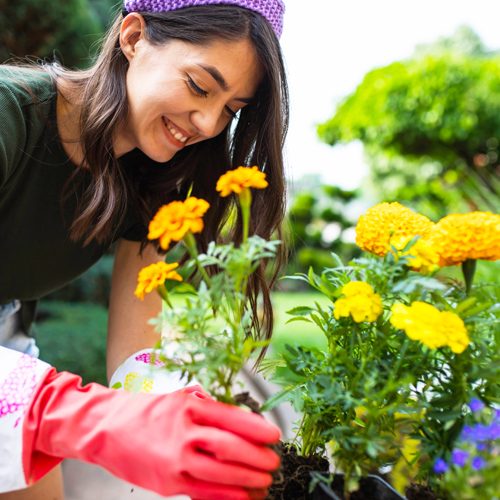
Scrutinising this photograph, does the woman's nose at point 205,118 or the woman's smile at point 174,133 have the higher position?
the woman's smile at point 174,133

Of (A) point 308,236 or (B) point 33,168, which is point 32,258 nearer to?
(B) point 33,168

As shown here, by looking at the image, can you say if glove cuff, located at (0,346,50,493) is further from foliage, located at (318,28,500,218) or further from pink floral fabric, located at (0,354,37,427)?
foliage, located at (318,28,500,218)

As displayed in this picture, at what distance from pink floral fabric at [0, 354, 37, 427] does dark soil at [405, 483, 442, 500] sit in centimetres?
54

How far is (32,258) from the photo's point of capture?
1124 millimetres

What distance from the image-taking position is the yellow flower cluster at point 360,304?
1.62ft

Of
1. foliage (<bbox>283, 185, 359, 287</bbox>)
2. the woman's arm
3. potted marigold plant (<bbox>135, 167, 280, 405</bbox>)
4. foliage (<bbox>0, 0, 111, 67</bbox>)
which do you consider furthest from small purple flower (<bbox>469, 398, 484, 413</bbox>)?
foliage (<bbox>283, 185, 359, 287</bbox>)

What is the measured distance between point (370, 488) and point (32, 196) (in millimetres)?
1001

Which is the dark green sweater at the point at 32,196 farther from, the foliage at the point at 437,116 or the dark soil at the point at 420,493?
the foliage at the point at 437,116

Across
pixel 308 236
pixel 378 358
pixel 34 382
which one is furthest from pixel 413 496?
pixel 308 236

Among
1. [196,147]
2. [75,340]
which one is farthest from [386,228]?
[75,340]

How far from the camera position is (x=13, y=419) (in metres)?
0.56

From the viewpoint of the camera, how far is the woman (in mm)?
522

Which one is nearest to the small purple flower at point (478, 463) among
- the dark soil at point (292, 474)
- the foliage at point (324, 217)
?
the dark soil at point (292, 474)

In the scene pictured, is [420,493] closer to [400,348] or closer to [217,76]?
[400,348]
